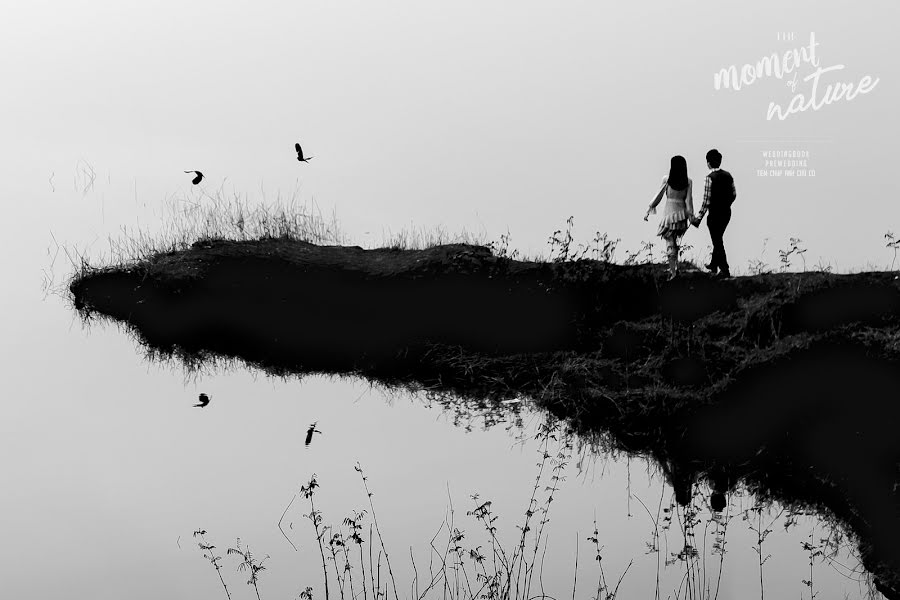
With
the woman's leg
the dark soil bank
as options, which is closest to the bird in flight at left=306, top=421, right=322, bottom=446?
the dark soil bank

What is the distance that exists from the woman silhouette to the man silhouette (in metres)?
0.18

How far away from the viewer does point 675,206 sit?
46.7ft

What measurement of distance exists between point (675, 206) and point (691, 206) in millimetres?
215

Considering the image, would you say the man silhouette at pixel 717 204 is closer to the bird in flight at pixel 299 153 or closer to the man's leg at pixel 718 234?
the man's leg at pixel 718 234

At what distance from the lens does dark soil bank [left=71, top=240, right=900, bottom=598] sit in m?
10.8

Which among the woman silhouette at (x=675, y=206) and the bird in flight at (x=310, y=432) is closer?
the bird in flight at (x=310, y=432)

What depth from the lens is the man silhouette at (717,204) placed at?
14133 millimetres

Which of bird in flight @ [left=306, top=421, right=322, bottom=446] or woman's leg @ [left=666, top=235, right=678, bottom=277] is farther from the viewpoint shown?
woman's leg @ [left=666, top=235, right=678, bottom=277]

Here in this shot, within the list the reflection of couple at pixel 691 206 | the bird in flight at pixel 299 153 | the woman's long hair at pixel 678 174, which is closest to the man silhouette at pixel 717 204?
the reflection of couple at pixel 691 206

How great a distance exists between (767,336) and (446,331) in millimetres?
4213

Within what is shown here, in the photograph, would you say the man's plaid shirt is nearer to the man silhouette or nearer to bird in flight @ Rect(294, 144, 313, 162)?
the man silhouette

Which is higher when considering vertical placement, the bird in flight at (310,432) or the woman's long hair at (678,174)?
the woman's long hair at (678,174)

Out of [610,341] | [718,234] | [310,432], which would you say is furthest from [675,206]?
[310,432]

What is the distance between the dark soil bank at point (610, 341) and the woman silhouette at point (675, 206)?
16.4 inches
